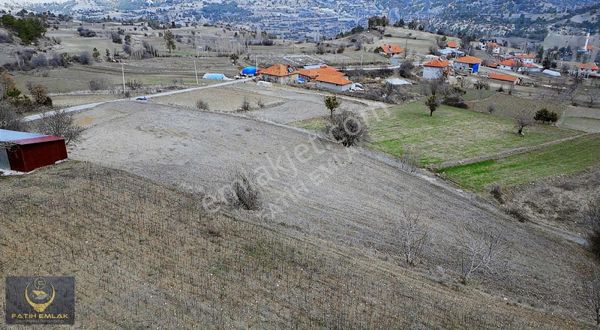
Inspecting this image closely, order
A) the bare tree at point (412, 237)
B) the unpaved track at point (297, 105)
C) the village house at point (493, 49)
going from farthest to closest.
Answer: the village house at point (493, 49) → the unpaved track at point (297, 105) → the bare tree at point (412, 237)

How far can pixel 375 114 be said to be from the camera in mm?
41781

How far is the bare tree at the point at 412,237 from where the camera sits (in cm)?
1545

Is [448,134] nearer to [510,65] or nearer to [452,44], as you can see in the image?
[510,65]

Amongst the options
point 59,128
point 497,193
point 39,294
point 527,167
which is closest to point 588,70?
point 527,167

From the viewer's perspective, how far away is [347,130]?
97.1 ft

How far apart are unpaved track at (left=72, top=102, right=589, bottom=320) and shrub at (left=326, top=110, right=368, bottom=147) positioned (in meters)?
0.92

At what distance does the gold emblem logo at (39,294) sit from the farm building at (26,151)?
10.0 m

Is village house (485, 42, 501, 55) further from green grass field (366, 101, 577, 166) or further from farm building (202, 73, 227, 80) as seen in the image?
farm building (202, 73, 227, 80)

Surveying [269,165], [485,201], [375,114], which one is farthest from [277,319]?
[375,114]

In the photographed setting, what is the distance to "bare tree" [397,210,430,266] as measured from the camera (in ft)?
50.7

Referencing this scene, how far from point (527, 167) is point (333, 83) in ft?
99.4

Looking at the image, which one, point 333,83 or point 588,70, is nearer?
point 333,83

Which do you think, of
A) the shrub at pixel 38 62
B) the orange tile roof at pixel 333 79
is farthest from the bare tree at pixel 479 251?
the shrub at pixel 38 62

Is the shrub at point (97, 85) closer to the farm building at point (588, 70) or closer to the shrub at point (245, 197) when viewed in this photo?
the shrub at point (245, 197)
